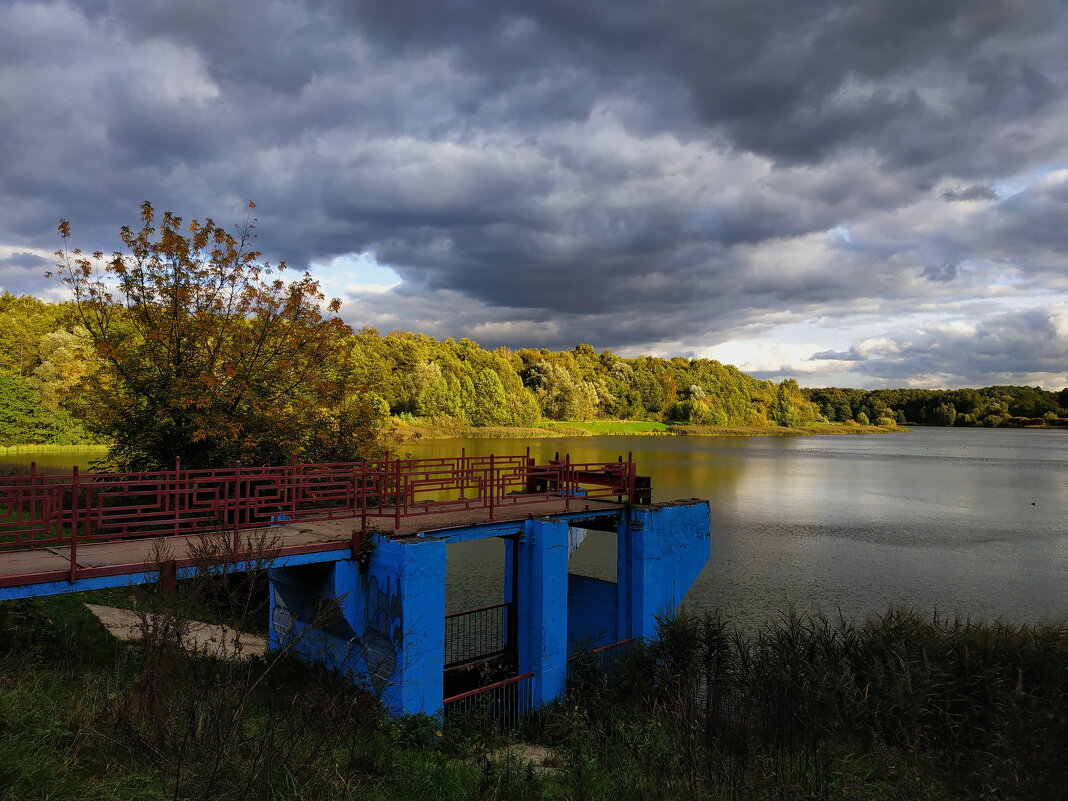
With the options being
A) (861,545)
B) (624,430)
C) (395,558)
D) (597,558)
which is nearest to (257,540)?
(395,558)

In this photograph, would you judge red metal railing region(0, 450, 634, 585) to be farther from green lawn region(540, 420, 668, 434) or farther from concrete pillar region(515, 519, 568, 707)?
green lawn region(540, 420, 668, 434)

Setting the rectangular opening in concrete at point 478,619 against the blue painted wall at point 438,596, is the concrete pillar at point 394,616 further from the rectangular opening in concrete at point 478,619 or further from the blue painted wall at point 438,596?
the rectangular opening in concrete at point 478,619

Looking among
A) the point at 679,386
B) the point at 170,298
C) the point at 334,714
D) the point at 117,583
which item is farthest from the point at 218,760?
the point at 679,386

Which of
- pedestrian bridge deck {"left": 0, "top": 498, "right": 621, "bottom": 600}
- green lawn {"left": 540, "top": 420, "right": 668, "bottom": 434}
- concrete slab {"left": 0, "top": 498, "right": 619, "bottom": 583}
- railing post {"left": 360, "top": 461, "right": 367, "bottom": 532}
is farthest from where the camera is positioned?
green lawn {"left": 540, "top": 420, "right": 668, "bottom": 434}

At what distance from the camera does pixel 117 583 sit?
772 cm

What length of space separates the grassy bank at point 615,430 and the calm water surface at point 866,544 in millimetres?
20351

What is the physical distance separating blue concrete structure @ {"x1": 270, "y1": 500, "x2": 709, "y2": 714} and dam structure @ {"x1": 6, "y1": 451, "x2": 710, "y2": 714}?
25 millimetres

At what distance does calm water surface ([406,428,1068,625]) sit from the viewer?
2119 centimetres

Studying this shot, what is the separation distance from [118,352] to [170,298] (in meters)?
2.09

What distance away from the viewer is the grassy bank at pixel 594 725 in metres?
4.97

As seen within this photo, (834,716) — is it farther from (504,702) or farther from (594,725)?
(504,702)

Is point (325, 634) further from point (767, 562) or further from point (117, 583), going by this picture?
point (767, 562)

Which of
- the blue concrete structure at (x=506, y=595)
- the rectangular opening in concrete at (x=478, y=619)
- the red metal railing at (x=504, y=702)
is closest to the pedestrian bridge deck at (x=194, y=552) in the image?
the blue concrete structure at (x=506, y=595)

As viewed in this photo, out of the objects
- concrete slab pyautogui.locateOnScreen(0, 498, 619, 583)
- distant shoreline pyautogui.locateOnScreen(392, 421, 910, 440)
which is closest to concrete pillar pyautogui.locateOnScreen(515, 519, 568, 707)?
concrete slab pyautogui.locateOnScreen(0, 498, 619, 583)
